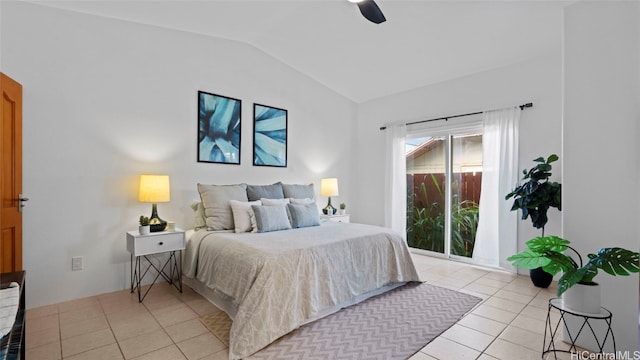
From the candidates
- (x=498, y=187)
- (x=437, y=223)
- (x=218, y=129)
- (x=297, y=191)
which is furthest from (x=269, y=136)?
(x=498, y=187)

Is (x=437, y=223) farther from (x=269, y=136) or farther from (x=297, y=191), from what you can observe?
(x=269, y=136)

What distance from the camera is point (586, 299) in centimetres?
186

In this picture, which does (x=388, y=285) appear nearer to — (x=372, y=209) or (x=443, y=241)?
(x=443, y=241)

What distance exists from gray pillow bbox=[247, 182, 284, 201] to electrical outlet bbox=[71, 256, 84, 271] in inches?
68.9

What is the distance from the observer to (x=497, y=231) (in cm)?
388

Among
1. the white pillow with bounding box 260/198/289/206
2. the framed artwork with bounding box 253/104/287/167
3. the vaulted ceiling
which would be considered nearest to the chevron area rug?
the white pillow with bounding box 260/198/289/206

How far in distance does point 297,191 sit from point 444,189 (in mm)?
2275

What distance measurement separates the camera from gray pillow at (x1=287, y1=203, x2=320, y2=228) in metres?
3.39

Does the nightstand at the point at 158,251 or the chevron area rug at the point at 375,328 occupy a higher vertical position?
the nightstand at the point at 158,251

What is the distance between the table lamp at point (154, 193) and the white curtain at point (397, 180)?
341 cm

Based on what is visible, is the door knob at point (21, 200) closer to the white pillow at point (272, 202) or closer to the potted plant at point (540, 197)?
the white pillow at point (272, 202)

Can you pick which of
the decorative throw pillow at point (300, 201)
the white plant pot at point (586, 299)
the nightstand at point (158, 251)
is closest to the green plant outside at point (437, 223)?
the decorative throw pillow at point (300, 201)

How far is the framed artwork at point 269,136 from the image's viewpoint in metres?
4.19

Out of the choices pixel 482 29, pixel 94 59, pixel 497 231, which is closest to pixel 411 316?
pixel 497 231
